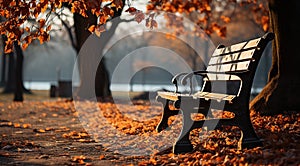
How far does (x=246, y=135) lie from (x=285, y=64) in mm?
2704

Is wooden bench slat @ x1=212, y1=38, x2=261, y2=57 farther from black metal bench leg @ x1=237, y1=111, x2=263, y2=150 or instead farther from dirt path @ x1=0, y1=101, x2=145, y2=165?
dirt path @ x1=0, y1=101, x2=145, y2=165

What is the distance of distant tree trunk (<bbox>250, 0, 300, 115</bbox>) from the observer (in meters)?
7.94

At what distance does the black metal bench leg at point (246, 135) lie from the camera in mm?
5852

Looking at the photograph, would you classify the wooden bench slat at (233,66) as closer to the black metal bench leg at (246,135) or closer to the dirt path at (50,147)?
the black metal bench leg at (246,135)

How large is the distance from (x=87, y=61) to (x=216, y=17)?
15.3 meters

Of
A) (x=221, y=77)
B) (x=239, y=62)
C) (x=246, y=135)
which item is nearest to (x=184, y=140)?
(x=246, y=135)

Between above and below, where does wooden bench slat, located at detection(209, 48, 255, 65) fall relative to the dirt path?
above

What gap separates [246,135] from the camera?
5.90m

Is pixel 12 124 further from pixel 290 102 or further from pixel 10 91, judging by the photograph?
pixel 10 91

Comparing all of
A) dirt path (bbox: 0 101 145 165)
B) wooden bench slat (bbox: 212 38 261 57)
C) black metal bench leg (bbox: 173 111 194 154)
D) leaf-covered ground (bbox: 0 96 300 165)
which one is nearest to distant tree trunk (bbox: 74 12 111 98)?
dirt path (bbox: 0 101 145 165)

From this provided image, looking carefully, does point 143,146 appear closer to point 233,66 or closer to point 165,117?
point 165,117

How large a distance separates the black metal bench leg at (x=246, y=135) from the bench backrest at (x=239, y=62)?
1.11 feet

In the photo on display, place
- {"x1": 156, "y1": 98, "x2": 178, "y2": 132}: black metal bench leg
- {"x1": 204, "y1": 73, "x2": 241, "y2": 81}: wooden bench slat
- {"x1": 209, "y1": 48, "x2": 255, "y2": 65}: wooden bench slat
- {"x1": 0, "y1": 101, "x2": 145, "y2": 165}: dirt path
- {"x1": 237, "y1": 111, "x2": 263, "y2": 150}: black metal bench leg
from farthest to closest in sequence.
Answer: {"x1": 156, "y1": 98, "x2": 178, "y2": 132}: black metal bench leg < {"x1": 204, "y1": 73, "x2": 241, "y2": 81}: wooden bench slat < {"x1": 209, "y1": 48, "x2": 255, "y2": 65}: wooden bench slat < {"x1": 237, "y1": 111, "x2": 263, "y2": 150}: black metal bench leg < {"x1": 0, "y1": 101, "x2": 145, "y2": 165}: dirt path

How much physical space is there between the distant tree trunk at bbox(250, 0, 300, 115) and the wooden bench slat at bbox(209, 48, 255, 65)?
1265 millimetres
